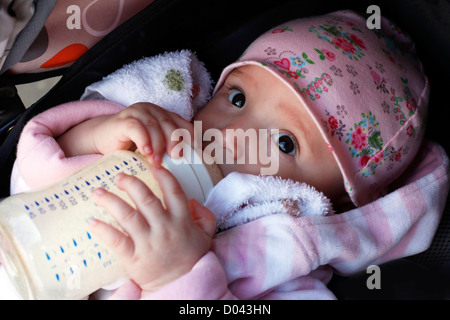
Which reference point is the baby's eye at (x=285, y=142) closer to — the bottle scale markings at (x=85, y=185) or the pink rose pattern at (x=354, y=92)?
the pink rose pattern at (x=354, y=92)

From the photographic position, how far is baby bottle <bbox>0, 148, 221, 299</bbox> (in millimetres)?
544

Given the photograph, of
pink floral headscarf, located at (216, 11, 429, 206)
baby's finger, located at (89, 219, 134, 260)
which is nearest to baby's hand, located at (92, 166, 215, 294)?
baby's finger, located at (89, 219, 134, 260)

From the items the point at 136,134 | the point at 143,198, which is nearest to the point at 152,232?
the point at 143,198

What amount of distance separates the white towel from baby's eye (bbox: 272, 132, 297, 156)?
0.05 m

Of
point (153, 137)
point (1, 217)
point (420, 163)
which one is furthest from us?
point (420, 163)

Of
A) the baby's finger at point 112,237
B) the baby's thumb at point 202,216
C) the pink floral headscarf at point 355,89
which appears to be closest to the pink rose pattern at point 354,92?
the pink floral headscarf at point 355,89

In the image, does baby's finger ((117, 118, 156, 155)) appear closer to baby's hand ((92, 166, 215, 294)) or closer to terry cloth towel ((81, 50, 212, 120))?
baby's hand ((92, 166, 215, 294))

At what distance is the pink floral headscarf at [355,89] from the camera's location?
796 mm

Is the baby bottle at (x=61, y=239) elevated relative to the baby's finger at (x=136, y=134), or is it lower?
lower

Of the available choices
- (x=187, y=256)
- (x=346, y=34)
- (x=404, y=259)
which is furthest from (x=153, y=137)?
(x=404, y=259)

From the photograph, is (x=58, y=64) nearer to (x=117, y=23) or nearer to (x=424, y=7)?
(x=117, y=23)

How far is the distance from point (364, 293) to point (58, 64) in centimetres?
64

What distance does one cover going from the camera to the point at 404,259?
89 cm

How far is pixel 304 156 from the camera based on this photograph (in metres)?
0.80
